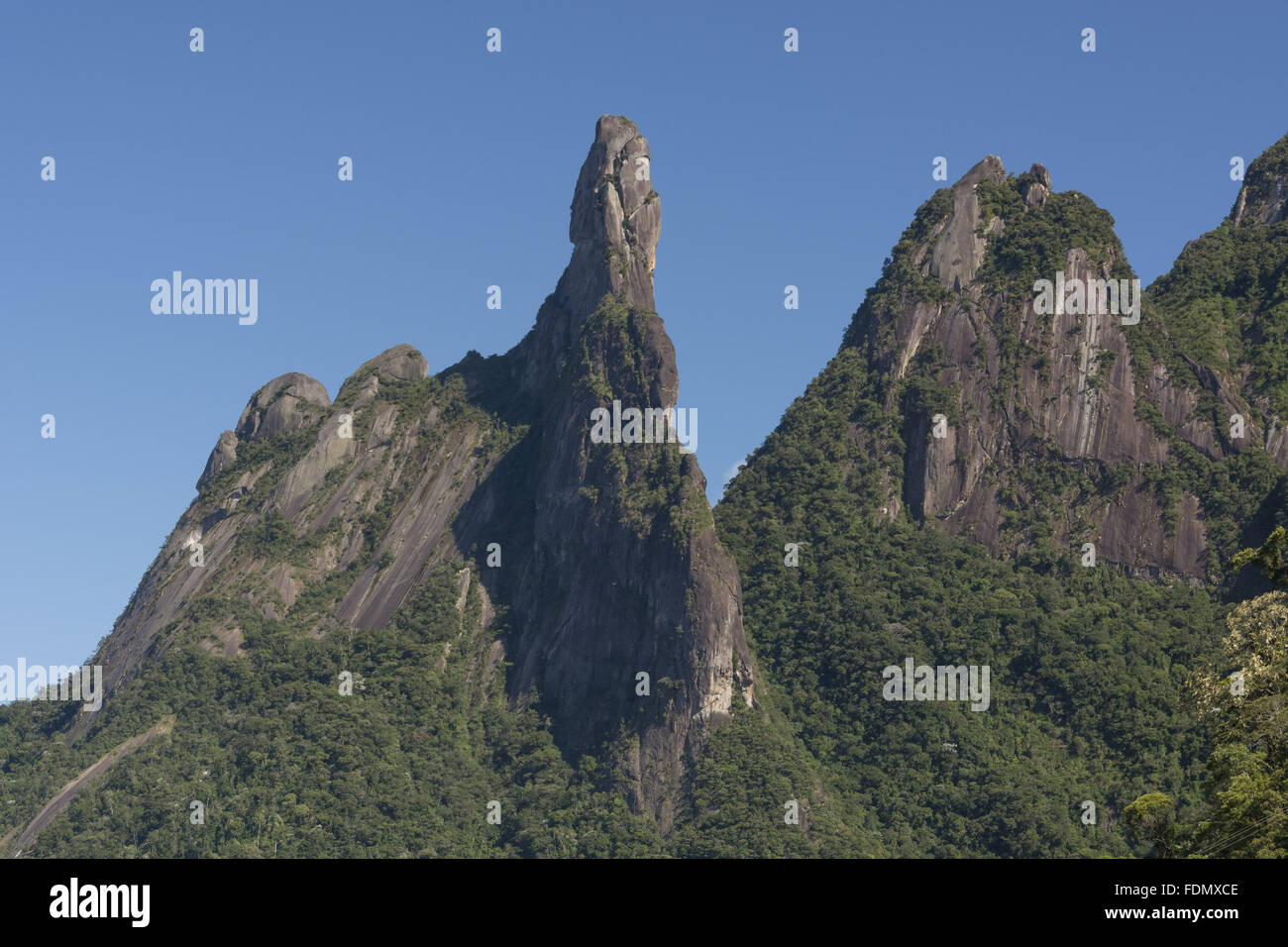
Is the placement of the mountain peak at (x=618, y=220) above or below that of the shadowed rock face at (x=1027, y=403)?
above

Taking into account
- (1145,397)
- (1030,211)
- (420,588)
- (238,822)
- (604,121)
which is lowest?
(238,822)

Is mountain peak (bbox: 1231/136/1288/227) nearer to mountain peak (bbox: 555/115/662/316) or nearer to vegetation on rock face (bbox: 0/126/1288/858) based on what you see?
vegetation on rock face (bbox: 0/126/1288/858)

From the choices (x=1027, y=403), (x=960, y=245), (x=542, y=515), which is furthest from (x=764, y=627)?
(x=960, y=245)

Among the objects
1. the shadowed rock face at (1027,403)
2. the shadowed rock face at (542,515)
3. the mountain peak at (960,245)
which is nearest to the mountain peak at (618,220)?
the shadowed rock face at (542,515)

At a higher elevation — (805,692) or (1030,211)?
(1030,211)

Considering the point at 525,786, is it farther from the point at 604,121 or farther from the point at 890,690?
the point at 604,121

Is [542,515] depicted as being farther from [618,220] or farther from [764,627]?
[618,220]

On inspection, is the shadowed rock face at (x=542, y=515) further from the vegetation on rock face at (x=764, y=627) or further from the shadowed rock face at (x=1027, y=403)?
the shadowed rock face at (x=1027, y=403)
